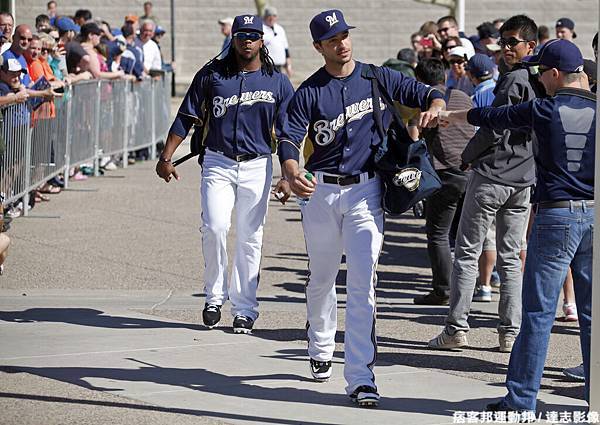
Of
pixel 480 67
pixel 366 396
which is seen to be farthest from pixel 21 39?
pixel 366 396

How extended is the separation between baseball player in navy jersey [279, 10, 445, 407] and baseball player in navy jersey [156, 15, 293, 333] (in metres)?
2.01

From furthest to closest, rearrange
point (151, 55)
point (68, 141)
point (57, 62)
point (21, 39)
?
point (151, 55) < point (57, 62) < point (68, 141) < point (21, 39)

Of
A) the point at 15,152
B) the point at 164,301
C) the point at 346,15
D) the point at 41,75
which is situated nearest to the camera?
the point at 164,301

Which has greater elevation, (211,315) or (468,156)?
(468,156)

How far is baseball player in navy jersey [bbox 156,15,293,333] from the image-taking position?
9477mm

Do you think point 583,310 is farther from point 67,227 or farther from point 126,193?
point 126,193

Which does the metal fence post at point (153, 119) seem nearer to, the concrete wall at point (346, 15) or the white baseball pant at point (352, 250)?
the concrete wall at point (346, 15)

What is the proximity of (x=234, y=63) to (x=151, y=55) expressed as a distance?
532 inches

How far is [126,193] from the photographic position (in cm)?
1755

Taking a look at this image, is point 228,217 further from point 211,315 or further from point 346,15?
point 346,15

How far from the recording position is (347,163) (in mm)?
7363

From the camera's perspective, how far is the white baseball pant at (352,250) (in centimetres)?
725

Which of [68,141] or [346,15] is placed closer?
[68,141]

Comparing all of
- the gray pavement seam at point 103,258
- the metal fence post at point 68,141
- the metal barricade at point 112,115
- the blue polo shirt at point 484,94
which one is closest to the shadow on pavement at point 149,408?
the blue polo shirt at point 484,94
